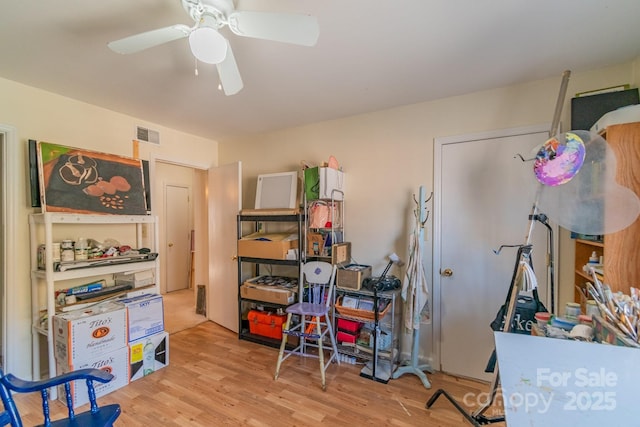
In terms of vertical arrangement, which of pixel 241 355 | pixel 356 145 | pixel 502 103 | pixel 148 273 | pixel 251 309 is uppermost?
pixel 502 103

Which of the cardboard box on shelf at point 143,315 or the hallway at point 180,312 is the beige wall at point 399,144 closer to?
the cardboard box on shelf at point 143,315

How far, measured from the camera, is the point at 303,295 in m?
2.83

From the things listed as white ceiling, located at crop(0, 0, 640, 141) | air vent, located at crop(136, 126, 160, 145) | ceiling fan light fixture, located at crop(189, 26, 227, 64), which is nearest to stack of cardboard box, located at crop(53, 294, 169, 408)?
air vent, located at crop(136, 126, 160, 145)

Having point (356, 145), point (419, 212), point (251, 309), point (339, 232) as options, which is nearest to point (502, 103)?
point (419, 212)

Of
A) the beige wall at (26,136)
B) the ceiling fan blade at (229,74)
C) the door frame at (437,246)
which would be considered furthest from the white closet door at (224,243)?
the door frame at (437,246)

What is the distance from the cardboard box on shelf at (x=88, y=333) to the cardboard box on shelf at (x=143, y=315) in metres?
0.06

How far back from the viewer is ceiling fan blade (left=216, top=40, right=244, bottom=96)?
153 centimetres

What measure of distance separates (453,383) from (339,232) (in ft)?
5.46

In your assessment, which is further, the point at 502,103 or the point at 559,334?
the point at 502,103

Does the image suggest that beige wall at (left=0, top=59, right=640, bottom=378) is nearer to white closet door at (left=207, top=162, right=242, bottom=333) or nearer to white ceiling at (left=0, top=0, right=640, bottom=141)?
white ceiling at (left=0, top=0, right=640, bottom=141)

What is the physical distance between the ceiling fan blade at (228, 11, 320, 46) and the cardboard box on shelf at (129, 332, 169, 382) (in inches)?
102

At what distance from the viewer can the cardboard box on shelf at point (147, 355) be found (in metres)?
2.37

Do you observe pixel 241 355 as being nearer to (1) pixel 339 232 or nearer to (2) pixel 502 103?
(1) pixel 339 232

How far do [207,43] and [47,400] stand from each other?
184cm
